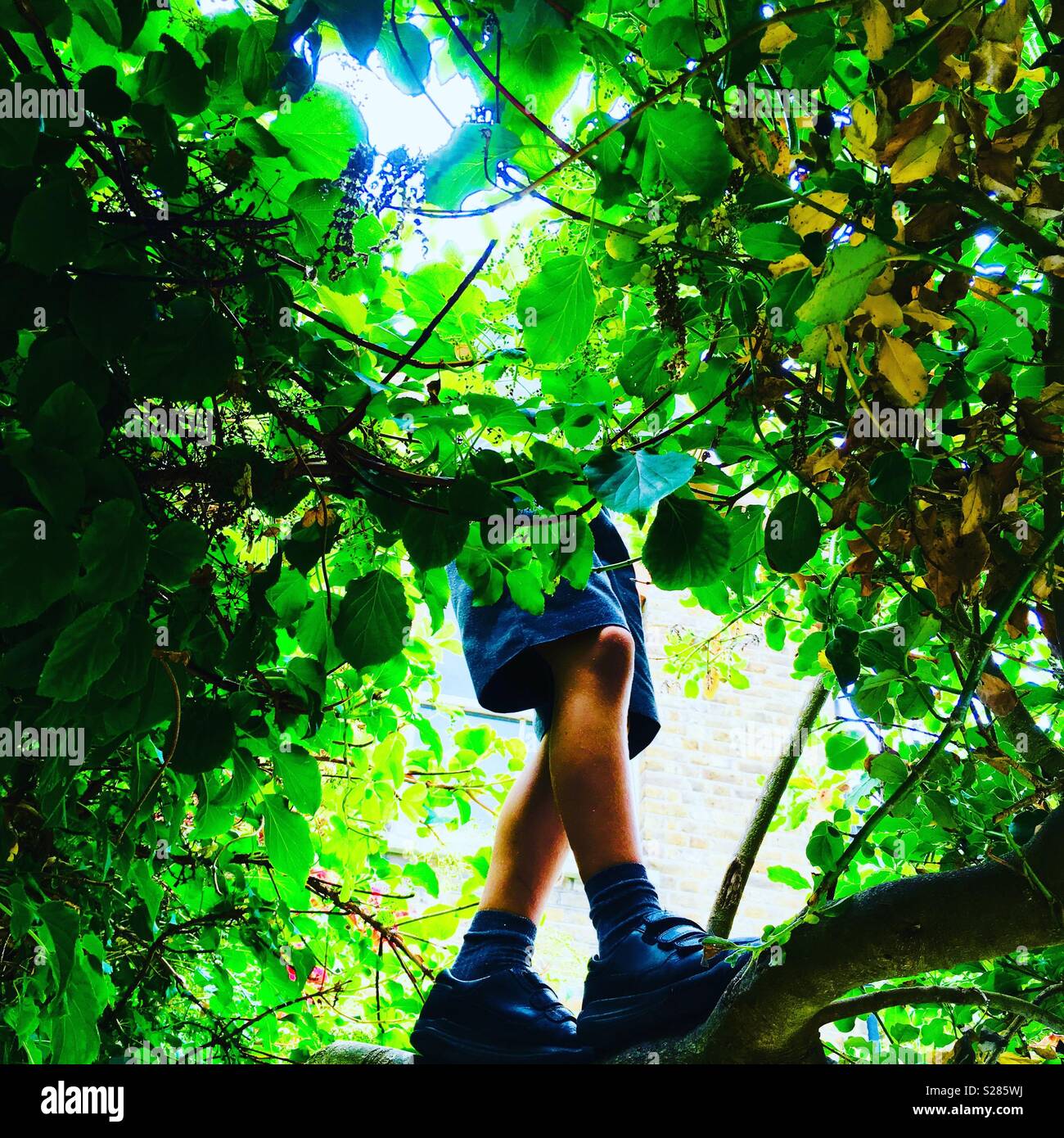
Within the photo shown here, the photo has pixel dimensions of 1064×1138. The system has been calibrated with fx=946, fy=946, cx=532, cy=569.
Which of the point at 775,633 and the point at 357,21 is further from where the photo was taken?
the point at 775,633

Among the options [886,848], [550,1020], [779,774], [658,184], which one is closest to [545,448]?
[658,184]

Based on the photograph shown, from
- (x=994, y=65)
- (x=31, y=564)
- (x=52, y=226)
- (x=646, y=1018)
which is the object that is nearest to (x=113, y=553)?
(x=31, y=564)

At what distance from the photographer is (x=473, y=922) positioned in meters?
1.26

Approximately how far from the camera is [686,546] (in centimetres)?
68

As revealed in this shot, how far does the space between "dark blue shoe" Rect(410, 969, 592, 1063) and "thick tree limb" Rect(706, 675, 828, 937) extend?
0.36 m

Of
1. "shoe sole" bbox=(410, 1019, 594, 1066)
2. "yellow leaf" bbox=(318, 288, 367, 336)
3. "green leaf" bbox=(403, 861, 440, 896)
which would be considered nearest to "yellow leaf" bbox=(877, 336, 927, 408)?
"yellow leaf" bbox=(318, 288, 367, 336)

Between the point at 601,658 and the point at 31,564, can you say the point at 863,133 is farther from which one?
the point at 601,658

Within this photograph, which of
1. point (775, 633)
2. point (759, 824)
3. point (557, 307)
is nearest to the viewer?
point (557, 307)

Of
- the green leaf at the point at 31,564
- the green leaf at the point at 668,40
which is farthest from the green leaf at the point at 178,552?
the green leaf at the point at 668,40

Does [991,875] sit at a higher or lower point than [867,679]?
lower

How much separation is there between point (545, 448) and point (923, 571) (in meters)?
0.35

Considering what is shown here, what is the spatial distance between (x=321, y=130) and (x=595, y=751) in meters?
0.78

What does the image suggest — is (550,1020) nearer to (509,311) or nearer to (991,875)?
(991,875)

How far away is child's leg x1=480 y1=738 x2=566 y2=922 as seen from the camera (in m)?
1.29
